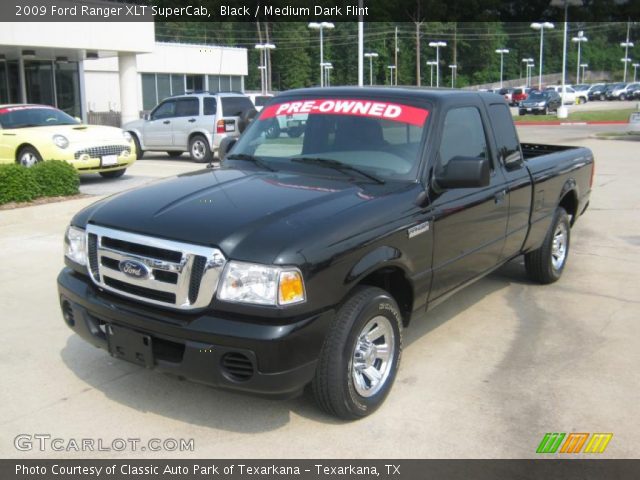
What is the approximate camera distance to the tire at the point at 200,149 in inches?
683

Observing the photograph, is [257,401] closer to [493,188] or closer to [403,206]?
[403,206]

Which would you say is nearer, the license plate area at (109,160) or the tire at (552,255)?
the tire at (552,255)

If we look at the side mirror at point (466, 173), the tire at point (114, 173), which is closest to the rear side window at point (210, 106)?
the tire at point (114, 173)

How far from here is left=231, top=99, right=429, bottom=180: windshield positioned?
4.43m

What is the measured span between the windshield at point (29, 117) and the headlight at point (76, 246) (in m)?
10.0

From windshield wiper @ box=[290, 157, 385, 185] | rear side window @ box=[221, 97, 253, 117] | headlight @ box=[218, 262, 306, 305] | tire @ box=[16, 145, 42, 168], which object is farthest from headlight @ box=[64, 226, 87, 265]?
rear side window @ box=[221, 97, 253, 117]

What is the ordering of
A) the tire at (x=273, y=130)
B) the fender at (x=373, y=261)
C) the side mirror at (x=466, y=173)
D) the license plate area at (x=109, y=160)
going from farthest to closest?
1. the license plate area at (x=109, y=160)
2. the tire at (x=273, y=130)
3. the side mirror at (x=466, y=173)
4. the fender at (x=373, y=261)

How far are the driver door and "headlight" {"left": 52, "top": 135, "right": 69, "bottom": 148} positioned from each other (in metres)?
5.73

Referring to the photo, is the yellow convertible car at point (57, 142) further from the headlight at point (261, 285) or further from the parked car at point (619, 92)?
the parked car at point (619, 92)

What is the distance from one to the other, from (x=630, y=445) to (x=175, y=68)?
135 ft

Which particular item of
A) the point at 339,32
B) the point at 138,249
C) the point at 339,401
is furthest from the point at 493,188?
the point at 339,32

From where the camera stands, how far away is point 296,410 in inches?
156

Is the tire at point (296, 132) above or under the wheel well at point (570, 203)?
above

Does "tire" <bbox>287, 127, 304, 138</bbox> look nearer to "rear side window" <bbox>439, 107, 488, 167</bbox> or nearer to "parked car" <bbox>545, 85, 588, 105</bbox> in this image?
"rear side window" <bbox>439, 107, 488, 167</bbox>
